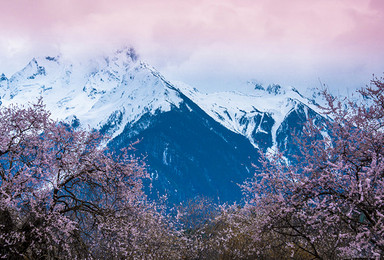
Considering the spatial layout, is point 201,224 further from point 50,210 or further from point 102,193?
point 50,210

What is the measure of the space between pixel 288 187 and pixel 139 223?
1006 centimetres

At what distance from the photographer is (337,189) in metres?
11.0

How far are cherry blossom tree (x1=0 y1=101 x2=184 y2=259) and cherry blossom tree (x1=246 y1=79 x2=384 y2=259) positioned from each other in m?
6.53

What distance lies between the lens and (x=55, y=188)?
15.9 m

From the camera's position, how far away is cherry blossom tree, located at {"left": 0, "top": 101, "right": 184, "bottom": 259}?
47.3 ft

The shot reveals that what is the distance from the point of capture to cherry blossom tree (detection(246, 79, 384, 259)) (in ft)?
30.8

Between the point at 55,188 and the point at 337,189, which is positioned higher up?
the point at 337,189

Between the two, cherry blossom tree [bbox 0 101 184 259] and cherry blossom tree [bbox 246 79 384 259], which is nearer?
cherry blossom tree [bbox 246 79 384 259]

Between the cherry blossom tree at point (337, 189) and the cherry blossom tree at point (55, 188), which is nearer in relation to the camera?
the cherry blossom tree at point (337, 189)

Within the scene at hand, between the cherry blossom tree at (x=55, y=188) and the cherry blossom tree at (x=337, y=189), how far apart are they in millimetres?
6529

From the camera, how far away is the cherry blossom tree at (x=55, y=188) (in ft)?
47.3

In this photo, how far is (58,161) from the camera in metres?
16.2

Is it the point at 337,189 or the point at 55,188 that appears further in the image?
the point at 55,188

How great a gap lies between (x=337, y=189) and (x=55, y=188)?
447 inches
